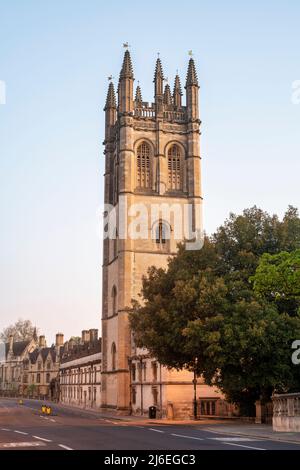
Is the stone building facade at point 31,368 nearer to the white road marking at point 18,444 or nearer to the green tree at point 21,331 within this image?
the green tree at point 21,331

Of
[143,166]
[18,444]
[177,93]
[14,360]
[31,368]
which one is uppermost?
[177,93]

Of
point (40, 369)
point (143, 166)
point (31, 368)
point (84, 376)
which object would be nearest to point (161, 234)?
point (143, 166)

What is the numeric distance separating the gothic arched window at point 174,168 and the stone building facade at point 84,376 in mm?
23713

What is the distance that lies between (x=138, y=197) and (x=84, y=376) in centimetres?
3117

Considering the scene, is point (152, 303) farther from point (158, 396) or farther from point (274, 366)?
point (158, 396)

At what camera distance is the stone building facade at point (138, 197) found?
6294cm

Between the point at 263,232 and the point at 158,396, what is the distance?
1975cm

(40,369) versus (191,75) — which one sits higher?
(191,75)

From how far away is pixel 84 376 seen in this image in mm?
85875

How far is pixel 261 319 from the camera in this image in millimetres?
33469

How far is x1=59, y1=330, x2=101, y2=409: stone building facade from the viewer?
78000 mm

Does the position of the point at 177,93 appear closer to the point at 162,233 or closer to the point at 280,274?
the point at 162,233

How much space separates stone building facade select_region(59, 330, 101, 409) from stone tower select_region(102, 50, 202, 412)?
10421mm
